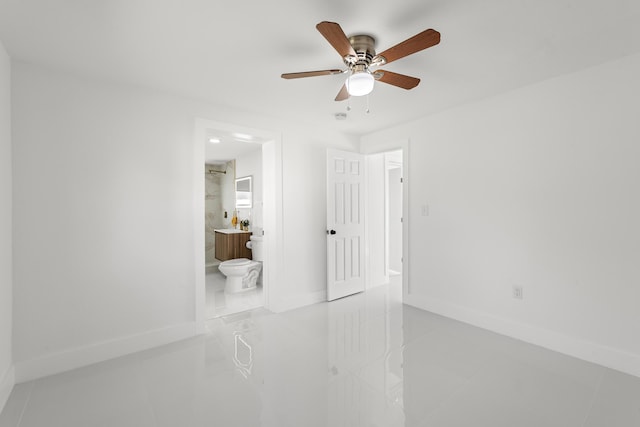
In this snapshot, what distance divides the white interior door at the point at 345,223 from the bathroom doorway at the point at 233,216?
79 cm

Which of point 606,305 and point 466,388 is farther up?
point 606,305

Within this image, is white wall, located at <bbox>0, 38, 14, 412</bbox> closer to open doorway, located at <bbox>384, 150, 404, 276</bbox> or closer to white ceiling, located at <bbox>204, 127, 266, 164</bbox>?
white ceiling, located at <bbox>204, 127, 266, 164</bbox>

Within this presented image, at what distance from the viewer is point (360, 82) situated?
1797 mm

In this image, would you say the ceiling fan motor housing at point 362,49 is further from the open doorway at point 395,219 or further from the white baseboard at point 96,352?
the open doorway at point 395,219

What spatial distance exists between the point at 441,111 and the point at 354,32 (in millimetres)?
1911

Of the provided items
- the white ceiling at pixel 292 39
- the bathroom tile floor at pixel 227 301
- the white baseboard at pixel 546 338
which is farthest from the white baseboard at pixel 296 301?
the white ceiling at pixel 292 39

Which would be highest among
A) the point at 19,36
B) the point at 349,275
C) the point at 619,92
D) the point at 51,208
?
Result: the point at 19,36

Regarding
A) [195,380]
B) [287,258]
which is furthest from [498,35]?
[195,380]

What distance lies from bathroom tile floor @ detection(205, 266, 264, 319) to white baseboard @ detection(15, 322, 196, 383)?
60 cm

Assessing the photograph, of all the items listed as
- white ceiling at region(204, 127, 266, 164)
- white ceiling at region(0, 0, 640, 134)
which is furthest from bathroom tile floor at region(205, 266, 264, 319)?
white ceiling at region(0, 0, 640, 134)

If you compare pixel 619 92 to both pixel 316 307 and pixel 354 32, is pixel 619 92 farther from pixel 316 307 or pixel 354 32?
pixel 316 307

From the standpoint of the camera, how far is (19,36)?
1.82 m

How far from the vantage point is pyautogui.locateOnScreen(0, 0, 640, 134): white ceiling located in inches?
62.8

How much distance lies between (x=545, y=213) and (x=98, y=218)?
12.7ft
